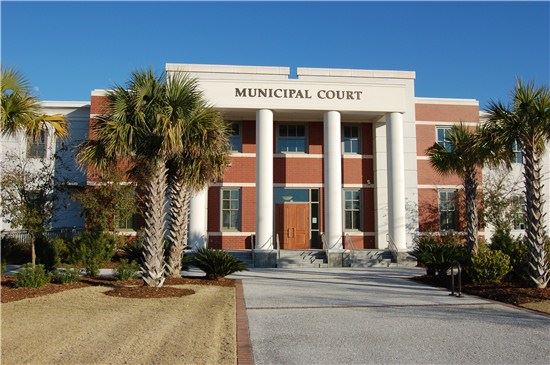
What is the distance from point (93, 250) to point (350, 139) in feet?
47.7

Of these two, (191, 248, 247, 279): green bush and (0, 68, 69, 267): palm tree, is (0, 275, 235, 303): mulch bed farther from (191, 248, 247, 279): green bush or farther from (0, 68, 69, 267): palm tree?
(0, 68, 69, 267): palm tree

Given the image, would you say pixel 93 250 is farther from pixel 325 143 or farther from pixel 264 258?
pixel 325 143

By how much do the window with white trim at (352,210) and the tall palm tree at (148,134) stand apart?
14422 mm

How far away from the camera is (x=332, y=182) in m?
23.8

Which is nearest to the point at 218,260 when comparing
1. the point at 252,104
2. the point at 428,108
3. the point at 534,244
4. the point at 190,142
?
the point at 190,142

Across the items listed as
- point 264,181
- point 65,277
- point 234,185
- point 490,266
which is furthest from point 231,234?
point 490,266

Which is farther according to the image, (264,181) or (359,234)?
(359,234)

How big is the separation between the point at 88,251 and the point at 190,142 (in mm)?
6274

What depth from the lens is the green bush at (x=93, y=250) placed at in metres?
16.4

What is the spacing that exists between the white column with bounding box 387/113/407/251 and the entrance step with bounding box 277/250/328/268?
3620mm

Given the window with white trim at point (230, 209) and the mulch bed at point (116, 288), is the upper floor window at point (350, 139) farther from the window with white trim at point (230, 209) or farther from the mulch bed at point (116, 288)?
the mulch bed at point (116, 288)

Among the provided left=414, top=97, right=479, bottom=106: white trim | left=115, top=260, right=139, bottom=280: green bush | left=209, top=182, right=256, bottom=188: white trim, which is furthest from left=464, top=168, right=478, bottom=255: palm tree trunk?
left=209, top=182, right=256, bottom=188: white trim

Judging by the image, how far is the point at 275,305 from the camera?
11.3 meters

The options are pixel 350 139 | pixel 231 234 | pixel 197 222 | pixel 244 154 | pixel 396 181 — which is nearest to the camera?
→ pixel 197 222
